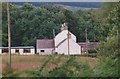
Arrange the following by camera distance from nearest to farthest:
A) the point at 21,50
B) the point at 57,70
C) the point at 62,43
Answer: the point at 57,70
the point at 21,50
the point at 62,43

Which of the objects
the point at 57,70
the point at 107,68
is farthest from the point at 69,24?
the point at 57,70

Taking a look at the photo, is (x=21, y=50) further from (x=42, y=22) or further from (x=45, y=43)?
(x=42, y=22)

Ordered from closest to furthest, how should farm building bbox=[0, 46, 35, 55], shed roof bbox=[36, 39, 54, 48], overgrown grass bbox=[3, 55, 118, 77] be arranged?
overgrown grass bbox=[3, 55, 118, 77], farm building bbox=[0, 46, 35, 55], shed roof bbox=[36, 39, 54, 48]

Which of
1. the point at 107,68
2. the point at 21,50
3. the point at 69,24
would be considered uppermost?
the point at 69,24

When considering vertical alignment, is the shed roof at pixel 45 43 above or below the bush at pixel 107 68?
above

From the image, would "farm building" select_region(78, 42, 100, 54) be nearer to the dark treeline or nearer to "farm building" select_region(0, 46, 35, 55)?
the dark treeline

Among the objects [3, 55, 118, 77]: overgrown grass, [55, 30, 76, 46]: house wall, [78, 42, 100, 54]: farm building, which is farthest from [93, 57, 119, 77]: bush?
[55, 30, 76, 46]: house wall

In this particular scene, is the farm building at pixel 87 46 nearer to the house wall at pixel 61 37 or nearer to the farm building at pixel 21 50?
the house wall at pixel 61 37

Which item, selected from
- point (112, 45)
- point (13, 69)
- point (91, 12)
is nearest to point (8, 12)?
point (91, 12)

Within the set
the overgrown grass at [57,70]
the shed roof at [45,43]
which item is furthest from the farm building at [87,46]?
the overgrown grass at [57,70]

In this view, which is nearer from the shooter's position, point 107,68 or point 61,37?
point 107,68

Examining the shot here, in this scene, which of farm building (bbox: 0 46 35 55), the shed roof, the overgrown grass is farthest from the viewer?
the shed roof

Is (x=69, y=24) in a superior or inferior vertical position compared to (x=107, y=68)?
superior

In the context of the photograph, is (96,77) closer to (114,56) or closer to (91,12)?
(114,56)
